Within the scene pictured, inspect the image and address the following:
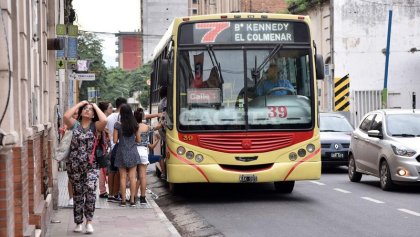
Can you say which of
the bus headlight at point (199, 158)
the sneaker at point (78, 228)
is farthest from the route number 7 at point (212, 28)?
the sneaker at point (78, 228)

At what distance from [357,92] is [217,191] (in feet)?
88.3

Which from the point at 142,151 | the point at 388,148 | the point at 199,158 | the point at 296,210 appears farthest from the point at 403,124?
the point at 142,151

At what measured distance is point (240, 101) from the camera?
14.6 m

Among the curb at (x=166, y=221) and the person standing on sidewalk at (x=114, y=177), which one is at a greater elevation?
the person standing on sidewalk at (x=114, y=177)

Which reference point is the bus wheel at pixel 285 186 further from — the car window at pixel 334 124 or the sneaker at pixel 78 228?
the car window at pixel 334 124

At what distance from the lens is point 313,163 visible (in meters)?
14.6

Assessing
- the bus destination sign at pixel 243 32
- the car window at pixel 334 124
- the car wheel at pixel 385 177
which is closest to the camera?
the bus destination sign at pixel 243 32

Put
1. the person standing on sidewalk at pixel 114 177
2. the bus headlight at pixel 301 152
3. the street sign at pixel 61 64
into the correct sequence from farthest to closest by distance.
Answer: the street sign at pixel 61 64, the person standing on sidewalk at pixel 114 177, the bus headlight at pixel 301 152

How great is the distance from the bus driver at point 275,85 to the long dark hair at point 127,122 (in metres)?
2.26

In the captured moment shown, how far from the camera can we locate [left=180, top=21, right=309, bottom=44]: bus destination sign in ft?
48.6

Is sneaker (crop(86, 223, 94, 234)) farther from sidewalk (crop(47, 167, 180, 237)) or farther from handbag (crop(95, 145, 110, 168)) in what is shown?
handbag (crop(95, 145, 110, 168))

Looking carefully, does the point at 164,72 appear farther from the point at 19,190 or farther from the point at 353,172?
the point at 19,190

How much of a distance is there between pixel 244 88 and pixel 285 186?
8.83ft

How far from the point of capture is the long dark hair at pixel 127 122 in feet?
46.0
